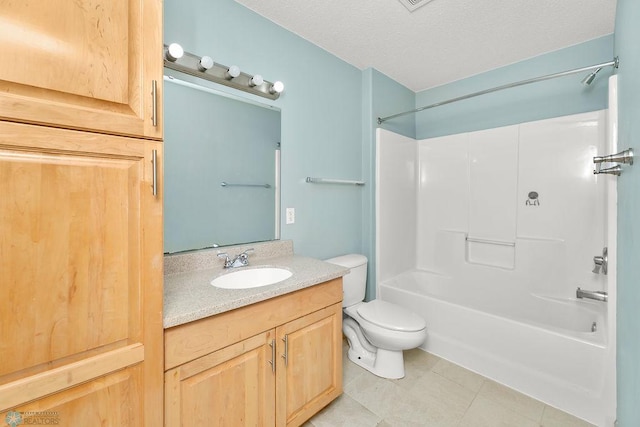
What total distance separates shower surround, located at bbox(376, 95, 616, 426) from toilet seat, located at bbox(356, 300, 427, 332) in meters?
0.34

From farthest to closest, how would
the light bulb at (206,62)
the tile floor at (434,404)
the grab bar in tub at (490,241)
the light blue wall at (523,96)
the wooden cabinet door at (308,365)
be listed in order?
1. the grab bar in tub at (490,241)
2. the light blue wall at (523,96)
3. the tile floor at (434,404)
4. the light bulb at (206,62)
5. the wooden cabinet door at (308,365)

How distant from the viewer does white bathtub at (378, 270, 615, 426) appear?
1446 millimetres

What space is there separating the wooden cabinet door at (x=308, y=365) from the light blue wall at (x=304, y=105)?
2.14ft

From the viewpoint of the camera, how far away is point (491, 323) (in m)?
1.78

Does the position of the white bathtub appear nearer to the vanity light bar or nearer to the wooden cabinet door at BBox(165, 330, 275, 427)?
the wooden cabinet door at BBox(165, 330, 275, 427)

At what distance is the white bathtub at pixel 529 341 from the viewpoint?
145 centimetres

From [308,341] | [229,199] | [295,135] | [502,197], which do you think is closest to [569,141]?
[502,197]

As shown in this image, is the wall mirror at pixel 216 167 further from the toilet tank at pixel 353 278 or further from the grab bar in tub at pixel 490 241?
the grab bar in tub at pixel 490 241

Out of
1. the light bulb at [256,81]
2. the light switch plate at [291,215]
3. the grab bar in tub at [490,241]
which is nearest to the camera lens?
the light bulb at [256,81]

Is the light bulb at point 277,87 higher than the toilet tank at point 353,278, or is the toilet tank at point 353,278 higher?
the light bulb at point 277,87

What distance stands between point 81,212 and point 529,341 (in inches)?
93.0

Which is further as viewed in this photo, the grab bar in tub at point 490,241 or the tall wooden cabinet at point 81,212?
the grab bar in tub at point 490,241

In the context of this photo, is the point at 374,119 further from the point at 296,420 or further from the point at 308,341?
the point at 296,420

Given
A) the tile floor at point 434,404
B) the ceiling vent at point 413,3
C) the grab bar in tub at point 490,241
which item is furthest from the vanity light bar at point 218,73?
the grab bar in tub at point 490,241
